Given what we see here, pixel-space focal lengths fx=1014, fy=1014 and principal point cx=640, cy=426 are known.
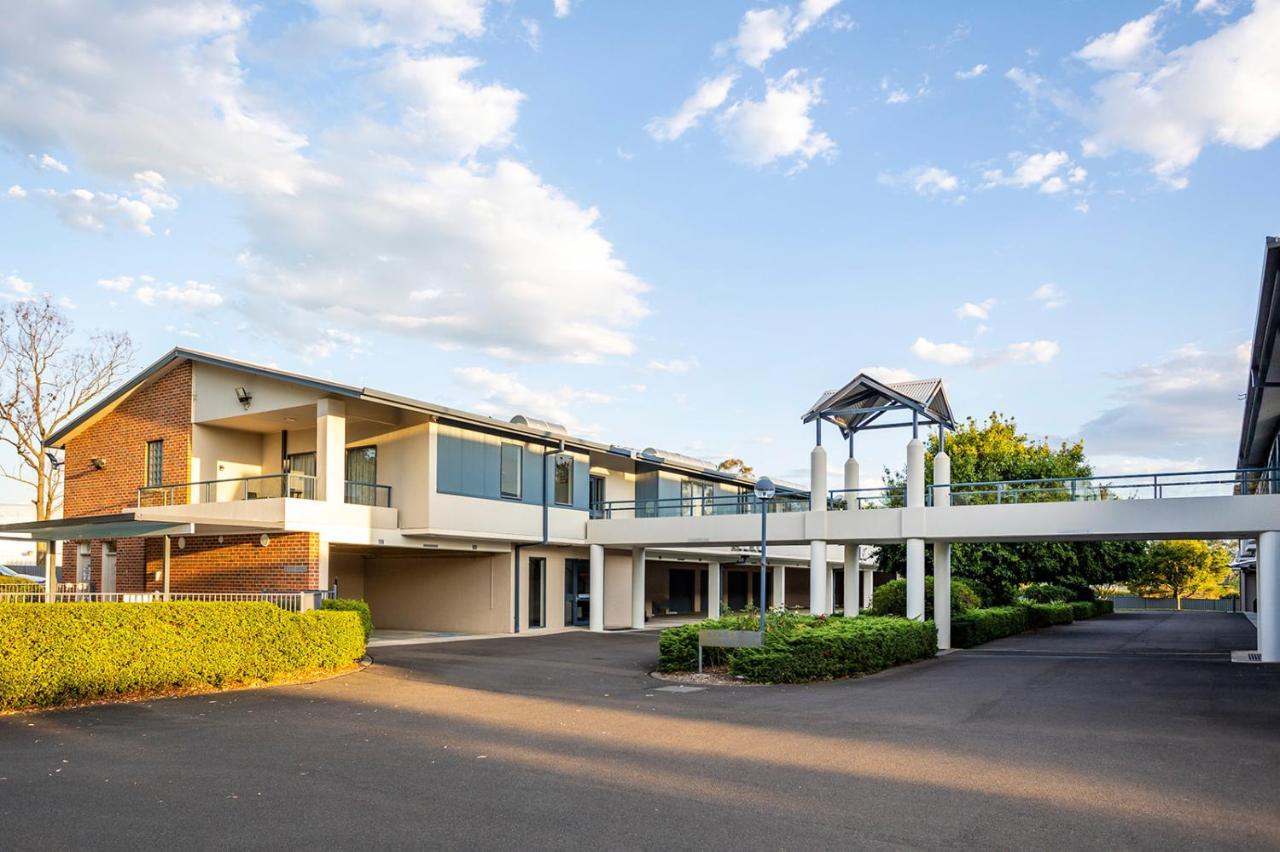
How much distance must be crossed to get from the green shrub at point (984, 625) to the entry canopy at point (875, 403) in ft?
15.9

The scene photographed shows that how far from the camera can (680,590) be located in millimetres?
43406

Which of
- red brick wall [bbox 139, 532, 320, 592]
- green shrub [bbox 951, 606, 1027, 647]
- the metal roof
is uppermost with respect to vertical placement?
the metal roof

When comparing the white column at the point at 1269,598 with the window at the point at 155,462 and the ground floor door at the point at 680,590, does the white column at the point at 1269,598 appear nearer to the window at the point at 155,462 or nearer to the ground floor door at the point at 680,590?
the ground floor door at the point at 680,590

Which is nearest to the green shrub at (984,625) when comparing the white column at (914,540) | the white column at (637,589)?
the white column at (914,540)

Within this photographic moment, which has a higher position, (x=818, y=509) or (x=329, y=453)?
(x=329, y=453)

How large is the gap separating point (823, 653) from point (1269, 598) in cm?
987

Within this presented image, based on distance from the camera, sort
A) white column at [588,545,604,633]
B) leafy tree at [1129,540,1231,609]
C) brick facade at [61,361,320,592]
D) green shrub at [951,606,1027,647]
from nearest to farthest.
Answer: brick facade at [61,361,320,592] → green shrub at [951,606,1027,647] → white column at [588,545,604,633] → leafy tree at [1129,540,1231,609]

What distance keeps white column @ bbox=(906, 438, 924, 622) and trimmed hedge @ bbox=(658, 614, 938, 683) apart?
2982 mm

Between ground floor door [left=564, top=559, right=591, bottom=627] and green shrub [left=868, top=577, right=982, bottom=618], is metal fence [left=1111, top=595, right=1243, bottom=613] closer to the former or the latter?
green shrub [left=868, top=577, right=982, bottom=618]

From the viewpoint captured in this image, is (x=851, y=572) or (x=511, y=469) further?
(x=511, y=469)

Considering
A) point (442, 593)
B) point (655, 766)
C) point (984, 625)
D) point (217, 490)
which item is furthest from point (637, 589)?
point (655, 766)

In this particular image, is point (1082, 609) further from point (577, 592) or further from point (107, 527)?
point (107, 527)

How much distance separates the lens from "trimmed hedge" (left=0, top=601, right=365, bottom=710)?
12555mm

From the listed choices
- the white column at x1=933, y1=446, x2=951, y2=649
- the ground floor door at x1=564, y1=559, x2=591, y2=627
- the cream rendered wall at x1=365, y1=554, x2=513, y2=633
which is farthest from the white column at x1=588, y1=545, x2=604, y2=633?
the white column at x1=933, y1=446, x2=951, y2=649
